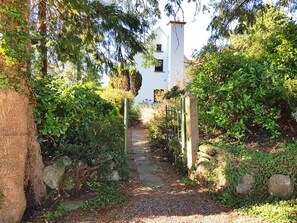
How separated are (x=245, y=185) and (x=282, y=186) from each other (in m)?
0.48

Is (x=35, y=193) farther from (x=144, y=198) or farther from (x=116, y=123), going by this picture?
(x=116, y=123)

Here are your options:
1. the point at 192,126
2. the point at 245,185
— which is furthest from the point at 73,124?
the point at 245,185

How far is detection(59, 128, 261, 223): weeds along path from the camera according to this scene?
3.28 metres

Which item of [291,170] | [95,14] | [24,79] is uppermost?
[95,14]

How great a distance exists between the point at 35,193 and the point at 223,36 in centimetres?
554

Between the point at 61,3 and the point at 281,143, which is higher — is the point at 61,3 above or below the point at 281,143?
above

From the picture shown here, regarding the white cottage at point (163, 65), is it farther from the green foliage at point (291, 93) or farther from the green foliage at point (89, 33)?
the green foliage at point (291, 93)

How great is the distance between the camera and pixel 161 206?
368 centimetres

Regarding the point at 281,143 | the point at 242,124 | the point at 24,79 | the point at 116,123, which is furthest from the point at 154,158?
the point at 24,79

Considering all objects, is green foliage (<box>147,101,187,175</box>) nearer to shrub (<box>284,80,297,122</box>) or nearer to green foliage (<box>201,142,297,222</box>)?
green foliage (<box>201,142,297,222</box>)

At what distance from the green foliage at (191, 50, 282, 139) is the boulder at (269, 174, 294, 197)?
1.19 m

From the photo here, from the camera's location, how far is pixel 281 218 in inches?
122

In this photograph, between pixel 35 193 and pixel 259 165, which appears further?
pixel 259 165

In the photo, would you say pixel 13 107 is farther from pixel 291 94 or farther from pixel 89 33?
pixel 291 94
